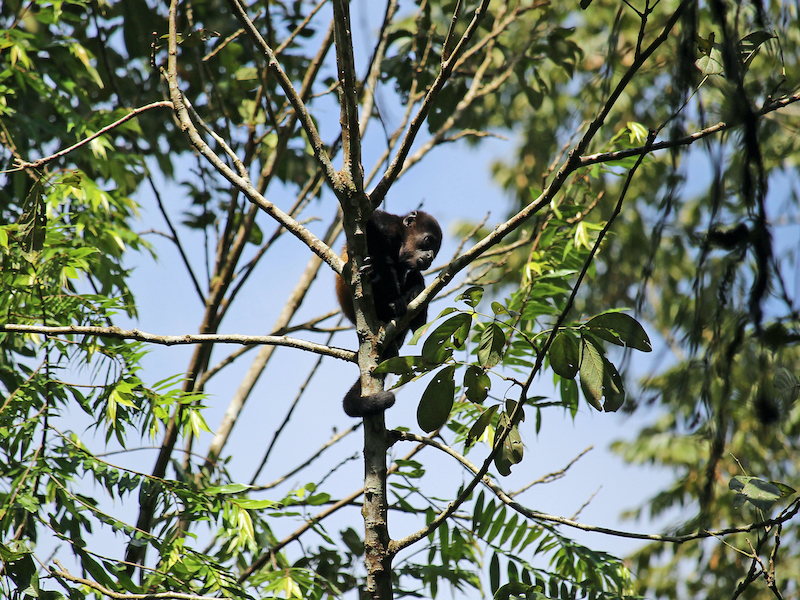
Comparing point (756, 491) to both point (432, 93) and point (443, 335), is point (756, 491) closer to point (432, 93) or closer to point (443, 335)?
point (443, 335)

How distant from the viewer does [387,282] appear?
4125 millimetres

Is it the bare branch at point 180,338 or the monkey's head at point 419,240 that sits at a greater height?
the monkey's head at point 419,240

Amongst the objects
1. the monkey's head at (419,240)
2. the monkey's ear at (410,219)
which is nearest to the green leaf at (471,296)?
the monkey's head at (419,240)

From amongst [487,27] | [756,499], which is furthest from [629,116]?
[756,499]

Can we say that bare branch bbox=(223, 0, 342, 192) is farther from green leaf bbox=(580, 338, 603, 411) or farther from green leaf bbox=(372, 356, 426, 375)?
green leaf bbox=(580, 338, 603, 411)

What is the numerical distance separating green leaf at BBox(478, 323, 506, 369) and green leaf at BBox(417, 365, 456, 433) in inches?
5.0

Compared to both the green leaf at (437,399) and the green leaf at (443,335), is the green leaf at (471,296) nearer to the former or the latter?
the green leaf at (443,335)

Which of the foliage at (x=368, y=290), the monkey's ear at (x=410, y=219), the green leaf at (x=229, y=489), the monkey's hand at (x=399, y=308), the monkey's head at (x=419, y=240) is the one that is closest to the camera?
the foliage at (x=368, y=290)

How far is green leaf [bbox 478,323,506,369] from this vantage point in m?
1.99

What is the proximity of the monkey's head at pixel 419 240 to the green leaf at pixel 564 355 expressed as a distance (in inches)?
108

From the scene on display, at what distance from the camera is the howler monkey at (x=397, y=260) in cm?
409

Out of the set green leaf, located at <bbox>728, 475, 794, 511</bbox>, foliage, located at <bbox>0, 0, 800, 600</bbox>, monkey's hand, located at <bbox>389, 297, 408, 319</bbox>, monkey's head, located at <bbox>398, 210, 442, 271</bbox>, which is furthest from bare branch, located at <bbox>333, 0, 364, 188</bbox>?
monkey's head, located at <bbox>398, 210, 442, 271</bbox>

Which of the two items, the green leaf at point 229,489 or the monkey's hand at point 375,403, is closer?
the monkey's hand at point 375,403

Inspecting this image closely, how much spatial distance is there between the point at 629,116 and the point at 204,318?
32.0 ft
